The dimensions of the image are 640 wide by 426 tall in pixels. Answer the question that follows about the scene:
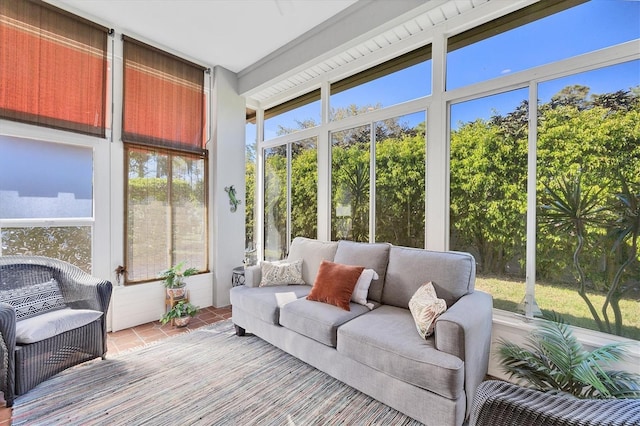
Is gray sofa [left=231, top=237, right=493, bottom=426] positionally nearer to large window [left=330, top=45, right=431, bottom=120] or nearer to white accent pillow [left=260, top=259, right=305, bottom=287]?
white accent pillow [left=260, top=259, right=305, bottom=287]

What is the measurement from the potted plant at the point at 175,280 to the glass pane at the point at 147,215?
17 cm

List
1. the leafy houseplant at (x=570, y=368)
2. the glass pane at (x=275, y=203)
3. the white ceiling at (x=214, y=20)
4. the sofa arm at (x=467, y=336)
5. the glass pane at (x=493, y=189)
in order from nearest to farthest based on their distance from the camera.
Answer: the leafy houseplant at (x=570, y=368) → the sofa arm at (x=467, y=336) → the glass pane at (x=493, y=189) → the white ceiling at (x=214, y=20) → the glass pane at (x=275, y=203)

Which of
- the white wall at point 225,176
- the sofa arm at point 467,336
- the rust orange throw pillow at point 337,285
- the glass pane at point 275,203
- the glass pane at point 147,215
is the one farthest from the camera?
the glass pane at point 275,203

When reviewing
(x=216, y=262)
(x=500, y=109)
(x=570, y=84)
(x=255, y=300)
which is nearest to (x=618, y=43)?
(x=570, y=84)

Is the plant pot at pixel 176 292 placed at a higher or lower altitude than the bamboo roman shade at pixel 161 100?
lower

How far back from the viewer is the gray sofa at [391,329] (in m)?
1.69

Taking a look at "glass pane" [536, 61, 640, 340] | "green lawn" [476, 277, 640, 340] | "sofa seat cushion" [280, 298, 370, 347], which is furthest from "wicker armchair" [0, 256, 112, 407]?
"glass pane" [536, 61, 640, 340]

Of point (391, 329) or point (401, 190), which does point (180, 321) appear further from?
point (401, 190)

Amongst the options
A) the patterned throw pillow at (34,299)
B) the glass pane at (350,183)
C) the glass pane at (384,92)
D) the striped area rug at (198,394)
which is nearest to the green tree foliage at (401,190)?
the glass pane at (350,183)

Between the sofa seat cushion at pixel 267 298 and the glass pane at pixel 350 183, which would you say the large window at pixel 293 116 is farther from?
the sofa seat cushion at pixel 267 298

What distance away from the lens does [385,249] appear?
2.77m

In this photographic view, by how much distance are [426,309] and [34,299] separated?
3044mm

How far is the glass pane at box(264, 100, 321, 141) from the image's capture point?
396 centimetres

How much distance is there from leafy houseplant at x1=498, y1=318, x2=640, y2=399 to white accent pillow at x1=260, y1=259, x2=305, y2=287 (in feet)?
6.51
